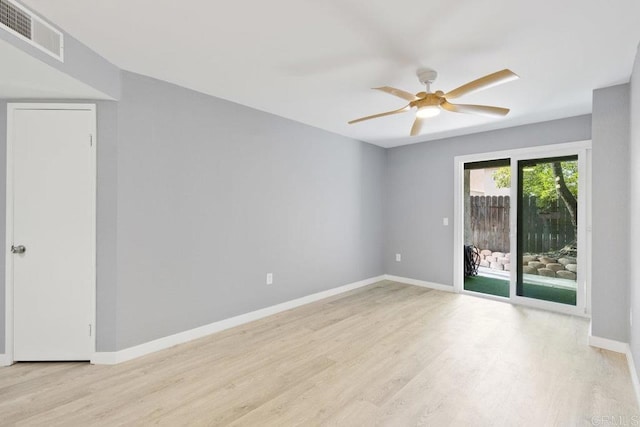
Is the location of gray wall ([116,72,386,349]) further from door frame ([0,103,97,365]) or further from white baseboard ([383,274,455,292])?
white baseboard ([383,274,455,292])

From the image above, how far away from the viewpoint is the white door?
242 cm

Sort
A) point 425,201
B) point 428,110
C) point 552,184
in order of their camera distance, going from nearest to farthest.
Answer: point 428,110, point 552,184, point 425,201

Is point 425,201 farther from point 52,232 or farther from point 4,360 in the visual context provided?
point 4,360

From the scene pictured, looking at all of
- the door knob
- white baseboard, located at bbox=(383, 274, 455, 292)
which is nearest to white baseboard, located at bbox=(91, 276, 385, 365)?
the door knob

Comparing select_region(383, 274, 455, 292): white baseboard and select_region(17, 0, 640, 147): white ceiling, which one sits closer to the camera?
select_region(17, 0, 640, 147): white ceiling

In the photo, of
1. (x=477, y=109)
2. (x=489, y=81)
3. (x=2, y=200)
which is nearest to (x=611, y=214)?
(x=477, y=109)

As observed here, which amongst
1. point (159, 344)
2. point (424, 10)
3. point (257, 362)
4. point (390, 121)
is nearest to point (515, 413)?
point (257, 362)

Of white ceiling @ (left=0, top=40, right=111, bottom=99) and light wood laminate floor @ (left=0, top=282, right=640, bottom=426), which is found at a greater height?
white ceiling @ (left=0, top=40, right=111, bottom=99)

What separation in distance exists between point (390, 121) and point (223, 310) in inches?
119

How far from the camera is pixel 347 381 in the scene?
2.21 meters

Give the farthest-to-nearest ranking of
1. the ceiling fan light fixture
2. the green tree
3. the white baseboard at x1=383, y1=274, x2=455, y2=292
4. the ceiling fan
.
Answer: the white baseboard at x1=383, y1=274, x2=455, y2=292 → the green tree → the ceiling fan light fixture → the ceiling fan

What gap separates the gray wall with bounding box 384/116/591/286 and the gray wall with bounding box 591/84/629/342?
1315 millimetres

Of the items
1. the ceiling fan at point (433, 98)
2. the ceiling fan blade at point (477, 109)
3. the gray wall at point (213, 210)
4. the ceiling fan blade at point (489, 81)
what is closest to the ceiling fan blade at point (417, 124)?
the ceiling fan at point (433, 98)

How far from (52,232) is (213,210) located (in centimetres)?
129
